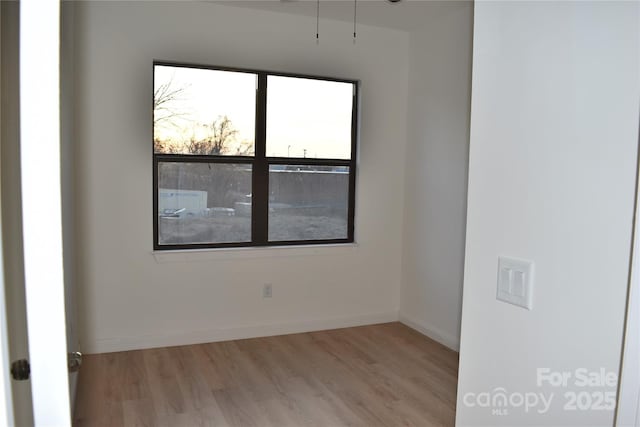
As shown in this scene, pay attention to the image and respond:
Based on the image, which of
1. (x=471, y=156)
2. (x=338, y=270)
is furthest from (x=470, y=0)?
(x=471, y=156)

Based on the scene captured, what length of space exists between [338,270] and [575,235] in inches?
127

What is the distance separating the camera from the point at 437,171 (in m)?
3.98

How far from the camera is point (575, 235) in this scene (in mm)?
1064

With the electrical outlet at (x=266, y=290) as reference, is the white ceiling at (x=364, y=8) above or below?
above

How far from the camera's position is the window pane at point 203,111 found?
11.8ft

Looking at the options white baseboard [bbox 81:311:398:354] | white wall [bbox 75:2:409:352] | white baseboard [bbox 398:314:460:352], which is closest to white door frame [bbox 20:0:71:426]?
white wall [bbox 75:2:409:352]

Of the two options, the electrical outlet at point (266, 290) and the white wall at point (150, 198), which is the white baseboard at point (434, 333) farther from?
the electrical outlet at point (266, 290)

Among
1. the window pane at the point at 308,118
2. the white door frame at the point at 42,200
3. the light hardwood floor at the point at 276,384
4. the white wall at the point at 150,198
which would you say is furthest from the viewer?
the window pane at the point at 308,118

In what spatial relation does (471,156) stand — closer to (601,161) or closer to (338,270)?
(601,161)

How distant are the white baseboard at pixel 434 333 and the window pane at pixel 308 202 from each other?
3.13ft

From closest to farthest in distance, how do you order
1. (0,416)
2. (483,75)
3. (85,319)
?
(0,416) < (483,75) < (85,319)

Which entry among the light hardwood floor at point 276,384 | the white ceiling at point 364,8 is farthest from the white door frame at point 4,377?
the white ceiling at point 364,8

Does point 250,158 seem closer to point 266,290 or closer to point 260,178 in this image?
point 260,178

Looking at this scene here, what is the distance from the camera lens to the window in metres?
3.66
